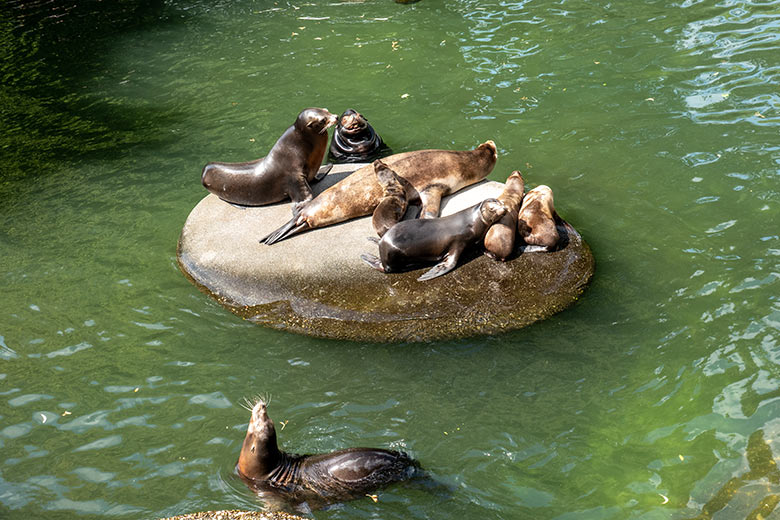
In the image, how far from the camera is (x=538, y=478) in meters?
5.19

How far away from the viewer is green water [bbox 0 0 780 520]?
5355mm

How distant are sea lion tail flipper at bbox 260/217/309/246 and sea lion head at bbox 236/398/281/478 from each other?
2.73 metres

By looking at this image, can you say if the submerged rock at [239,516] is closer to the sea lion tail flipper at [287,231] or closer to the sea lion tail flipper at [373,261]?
the sea lion tail flipper at [373,261]

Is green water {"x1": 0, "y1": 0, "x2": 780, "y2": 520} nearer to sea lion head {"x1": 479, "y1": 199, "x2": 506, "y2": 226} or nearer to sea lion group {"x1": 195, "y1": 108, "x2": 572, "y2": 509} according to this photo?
sea lion group {"x1": 195, "y1": 108, "x2": 572, "y2": 509}

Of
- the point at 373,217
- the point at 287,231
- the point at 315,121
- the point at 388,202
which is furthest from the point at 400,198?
the point at 315,121

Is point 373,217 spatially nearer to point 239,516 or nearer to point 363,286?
point 363,286

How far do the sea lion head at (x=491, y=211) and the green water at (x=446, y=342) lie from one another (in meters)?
1.10

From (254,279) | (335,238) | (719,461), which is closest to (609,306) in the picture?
(719,461)

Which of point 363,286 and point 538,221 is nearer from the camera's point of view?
point 363,286

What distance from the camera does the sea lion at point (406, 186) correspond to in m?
7.73

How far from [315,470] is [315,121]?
164 inches

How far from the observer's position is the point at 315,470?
5094 mm

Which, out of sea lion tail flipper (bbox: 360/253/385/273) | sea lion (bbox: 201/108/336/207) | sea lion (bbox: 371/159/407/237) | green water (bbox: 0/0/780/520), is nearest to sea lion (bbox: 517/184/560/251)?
green water (bbox: 0/0/780/520)

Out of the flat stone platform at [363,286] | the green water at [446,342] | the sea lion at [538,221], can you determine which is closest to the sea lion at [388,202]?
the flat stone platform at [363,286]
